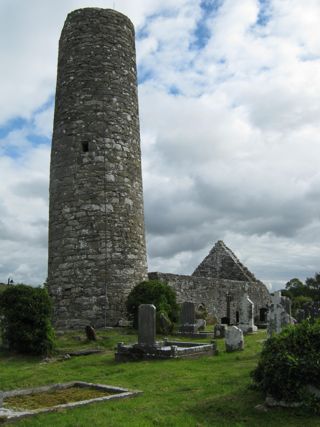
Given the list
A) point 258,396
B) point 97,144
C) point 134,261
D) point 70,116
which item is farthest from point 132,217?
point 258,396

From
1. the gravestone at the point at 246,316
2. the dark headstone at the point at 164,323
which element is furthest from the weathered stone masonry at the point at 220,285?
the dark headstone at the point at 164,323

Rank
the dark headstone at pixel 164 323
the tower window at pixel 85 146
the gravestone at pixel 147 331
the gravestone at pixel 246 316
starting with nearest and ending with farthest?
the gravestone at pixel 147 331 → the dark headstone at pixel 164 323 → the tower window at pixel 85 146 → the gravestone at pixel 246 316

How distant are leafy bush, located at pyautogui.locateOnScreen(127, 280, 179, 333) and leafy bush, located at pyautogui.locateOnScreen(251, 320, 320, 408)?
975cm

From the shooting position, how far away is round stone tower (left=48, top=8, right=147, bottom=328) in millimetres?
17906

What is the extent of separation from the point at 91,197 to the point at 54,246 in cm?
227

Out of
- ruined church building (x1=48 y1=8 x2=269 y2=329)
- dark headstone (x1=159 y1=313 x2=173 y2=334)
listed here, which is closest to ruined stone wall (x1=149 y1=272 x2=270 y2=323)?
ruined church building (x1=48 y1=8 x2=269 y2=329)

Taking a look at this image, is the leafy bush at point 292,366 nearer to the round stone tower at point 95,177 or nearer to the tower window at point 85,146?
the round stone tower at point 95,177

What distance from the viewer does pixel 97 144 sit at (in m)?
18.6

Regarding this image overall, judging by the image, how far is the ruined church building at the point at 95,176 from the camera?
58.7 ft

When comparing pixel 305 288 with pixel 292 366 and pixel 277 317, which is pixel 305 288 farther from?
pixel 292 366

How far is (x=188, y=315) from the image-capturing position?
59.7ft

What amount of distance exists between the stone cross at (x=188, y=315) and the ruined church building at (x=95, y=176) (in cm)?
193

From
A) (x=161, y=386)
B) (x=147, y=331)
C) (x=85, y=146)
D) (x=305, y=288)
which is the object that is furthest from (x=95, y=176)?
(x=305, y=288)

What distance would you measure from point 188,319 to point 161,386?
361 inches
